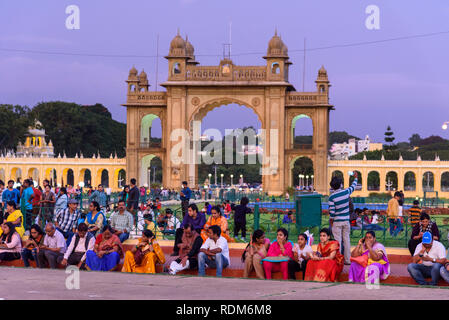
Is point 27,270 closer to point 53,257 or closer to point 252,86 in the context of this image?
point 53,257

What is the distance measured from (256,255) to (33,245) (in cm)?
375

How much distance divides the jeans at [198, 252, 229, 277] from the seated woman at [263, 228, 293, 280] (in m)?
0.76

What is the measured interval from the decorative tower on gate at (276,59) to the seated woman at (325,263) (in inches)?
1470

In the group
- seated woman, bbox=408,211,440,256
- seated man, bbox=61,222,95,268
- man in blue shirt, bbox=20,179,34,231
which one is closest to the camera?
seated woman, bbox=408,211,440,256

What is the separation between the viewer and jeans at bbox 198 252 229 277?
38.3 feet

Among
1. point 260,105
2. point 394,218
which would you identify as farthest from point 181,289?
point 260,105

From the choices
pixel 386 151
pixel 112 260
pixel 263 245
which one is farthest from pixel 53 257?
pixel 386 151

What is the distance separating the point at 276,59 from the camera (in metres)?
48.2

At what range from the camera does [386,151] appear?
7062 centimetres

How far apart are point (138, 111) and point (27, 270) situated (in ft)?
129

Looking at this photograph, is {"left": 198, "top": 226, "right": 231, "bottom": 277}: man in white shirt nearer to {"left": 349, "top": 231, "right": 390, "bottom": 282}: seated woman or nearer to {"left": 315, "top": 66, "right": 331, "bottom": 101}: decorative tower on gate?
{"left": 349, "top": 231, "right": 390, "bottom": 282}: seated woman

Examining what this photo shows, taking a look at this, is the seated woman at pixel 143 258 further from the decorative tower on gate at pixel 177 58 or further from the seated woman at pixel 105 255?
the decorative tower on gate at pixel 177 58

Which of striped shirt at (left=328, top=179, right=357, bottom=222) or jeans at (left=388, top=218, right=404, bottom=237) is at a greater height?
striped shirt at (left=328, top=179, right=357, bottom=222)

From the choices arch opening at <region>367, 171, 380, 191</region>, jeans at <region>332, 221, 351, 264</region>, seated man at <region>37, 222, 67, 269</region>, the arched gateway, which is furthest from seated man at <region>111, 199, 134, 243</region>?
arch opening at <region>367, 171, 380, 191</region>
